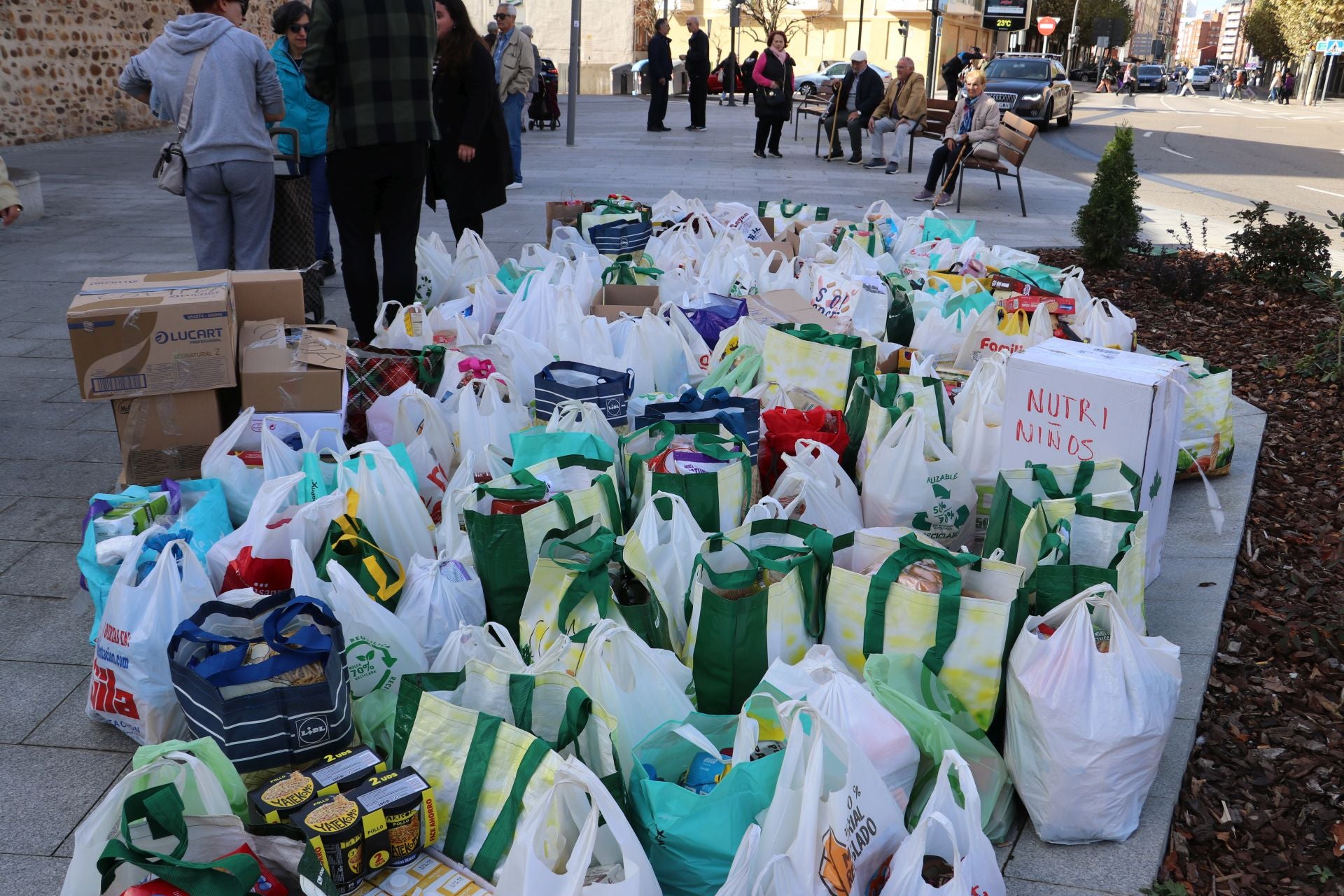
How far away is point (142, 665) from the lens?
259cm

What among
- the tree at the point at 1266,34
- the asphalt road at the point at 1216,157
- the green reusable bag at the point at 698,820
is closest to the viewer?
the green reusable bag at the point at 698,820

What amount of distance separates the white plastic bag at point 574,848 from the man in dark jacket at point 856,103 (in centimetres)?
1397

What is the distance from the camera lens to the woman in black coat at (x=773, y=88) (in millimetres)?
14617

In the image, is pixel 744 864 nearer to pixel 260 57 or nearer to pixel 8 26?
pixel 260 57

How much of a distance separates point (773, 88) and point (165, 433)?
40.3 ft

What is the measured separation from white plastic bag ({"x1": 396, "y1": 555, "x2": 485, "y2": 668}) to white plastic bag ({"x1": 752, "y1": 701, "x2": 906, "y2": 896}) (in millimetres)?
1113

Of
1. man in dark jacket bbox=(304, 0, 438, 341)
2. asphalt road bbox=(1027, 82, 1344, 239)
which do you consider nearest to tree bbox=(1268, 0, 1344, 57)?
asphalt road bbox=(1027, 82, 1344, 239)

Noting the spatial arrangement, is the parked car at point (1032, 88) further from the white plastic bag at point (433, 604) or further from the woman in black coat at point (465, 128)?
the white plastic bag at point (433, 604)

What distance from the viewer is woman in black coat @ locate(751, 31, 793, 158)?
14.6 metres

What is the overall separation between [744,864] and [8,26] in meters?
15.7

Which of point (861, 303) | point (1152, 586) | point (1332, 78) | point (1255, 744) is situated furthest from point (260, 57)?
point (1332, 78)

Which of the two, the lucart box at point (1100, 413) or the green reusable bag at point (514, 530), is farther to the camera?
the lucart box at point (1100, 413)

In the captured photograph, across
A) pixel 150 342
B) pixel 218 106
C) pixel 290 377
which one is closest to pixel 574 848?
pixel 290 377

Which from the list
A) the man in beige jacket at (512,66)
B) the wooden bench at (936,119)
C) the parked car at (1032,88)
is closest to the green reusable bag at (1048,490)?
the man in beige jacket at (512,66)
